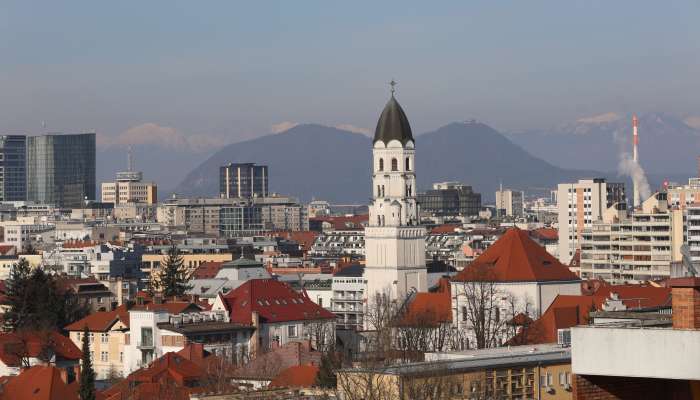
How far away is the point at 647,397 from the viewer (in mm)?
16797

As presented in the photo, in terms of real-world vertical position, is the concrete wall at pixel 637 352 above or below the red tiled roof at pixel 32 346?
above

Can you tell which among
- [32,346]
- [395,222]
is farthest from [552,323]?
[395,222]

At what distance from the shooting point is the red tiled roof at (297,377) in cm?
5367

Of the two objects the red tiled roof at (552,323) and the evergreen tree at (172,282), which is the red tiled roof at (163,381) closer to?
the red tiled roof at (552,323)

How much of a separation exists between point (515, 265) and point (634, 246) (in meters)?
55.7

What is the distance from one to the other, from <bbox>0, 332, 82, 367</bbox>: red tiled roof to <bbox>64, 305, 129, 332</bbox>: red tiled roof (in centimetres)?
452

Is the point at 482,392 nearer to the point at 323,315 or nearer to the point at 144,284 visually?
the point at 323,315

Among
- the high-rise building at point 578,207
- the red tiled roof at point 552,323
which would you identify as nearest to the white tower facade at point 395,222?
the red tiled roof at point 552,323

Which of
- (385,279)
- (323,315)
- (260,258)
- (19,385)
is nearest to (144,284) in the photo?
(260,258)

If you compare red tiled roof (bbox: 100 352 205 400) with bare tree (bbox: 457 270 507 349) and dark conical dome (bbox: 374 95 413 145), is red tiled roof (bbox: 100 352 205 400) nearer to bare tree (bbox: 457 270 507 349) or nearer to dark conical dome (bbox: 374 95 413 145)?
bare tree (bbox: 457 270 507 349)

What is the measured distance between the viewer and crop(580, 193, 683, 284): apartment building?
13712 cm

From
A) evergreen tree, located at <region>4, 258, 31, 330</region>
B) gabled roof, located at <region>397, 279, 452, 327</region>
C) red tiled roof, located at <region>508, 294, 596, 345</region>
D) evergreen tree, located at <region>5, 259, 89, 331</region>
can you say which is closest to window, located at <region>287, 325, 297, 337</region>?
gabled roof, located at <region>397, 279, 452, 327</region>

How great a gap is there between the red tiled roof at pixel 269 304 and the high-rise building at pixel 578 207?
77.7m

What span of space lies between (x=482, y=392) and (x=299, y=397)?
4221 mm
